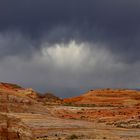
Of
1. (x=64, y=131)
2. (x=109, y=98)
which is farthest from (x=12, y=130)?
(x=109, y=98)

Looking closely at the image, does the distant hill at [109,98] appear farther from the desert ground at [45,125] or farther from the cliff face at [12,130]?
the cliff face at [12,130]

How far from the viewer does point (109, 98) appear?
122000 millimetres

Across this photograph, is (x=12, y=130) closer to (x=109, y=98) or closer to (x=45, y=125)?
(x=45, y=125)

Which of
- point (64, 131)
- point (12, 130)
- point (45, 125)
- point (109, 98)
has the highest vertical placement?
point (109, 98)

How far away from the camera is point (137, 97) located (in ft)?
402

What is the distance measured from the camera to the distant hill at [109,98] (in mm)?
116812

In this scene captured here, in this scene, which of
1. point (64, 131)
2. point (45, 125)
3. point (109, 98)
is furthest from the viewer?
point (109, 98)

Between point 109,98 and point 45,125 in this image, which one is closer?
point 45,125

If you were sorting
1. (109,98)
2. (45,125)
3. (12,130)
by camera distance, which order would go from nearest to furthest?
(12,130) → (45,125) → (109,98)

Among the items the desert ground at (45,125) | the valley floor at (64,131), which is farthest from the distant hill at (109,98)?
the valley floor at (64,131)

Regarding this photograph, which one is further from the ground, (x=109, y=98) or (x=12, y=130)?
(x=109, y=98)

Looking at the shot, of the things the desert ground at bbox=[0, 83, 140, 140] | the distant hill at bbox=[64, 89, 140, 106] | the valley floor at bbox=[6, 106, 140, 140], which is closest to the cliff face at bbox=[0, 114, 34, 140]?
the desert ground at bbox=[0, 83, 140, 140]

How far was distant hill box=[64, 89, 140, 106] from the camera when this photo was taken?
117 meters

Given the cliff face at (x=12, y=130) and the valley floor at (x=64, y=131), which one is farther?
the valley floor at (x=64, y=131)
